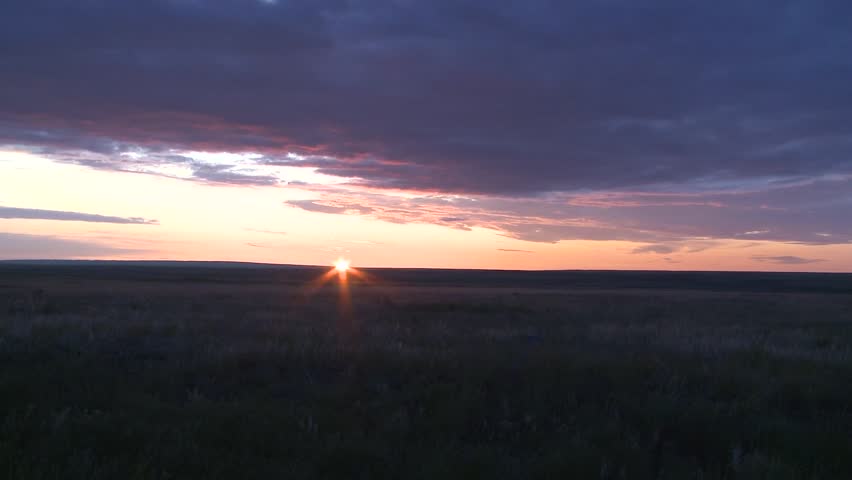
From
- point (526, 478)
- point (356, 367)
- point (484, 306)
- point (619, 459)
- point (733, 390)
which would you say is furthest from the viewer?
point (484, 306)

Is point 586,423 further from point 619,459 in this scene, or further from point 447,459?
point 447,459

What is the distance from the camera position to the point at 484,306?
29.2 meters

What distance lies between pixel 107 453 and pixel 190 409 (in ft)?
4.21

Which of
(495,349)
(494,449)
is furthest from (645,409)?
(495,349)

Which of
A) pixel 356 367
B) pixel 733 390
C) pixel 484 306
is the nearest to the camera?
pixel 733 390

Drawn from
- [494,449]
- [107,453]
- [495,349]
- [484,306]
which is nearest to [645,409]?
[494,449]

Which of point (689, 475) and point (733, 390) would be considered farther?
point (733, 390)

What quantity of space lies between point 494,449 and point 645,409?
215 centimetres

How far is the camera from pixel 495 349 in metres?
10.8

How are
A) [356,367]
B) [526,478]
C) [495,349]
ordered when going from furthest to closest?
[495,349] < [356,367] < [526,478]

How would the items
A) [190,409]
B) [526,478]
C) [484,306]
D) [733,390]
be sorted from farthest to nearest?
1. [484,306]
2. [733,390]
3. [190,409]
4. [526,478]

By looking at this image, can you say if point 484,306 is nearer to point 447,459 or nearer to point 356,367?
point 356,367

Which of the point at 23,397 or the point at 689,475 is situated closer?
the point at 689,475

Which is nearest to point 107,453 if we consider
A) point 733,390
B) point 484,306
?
point 733,390
